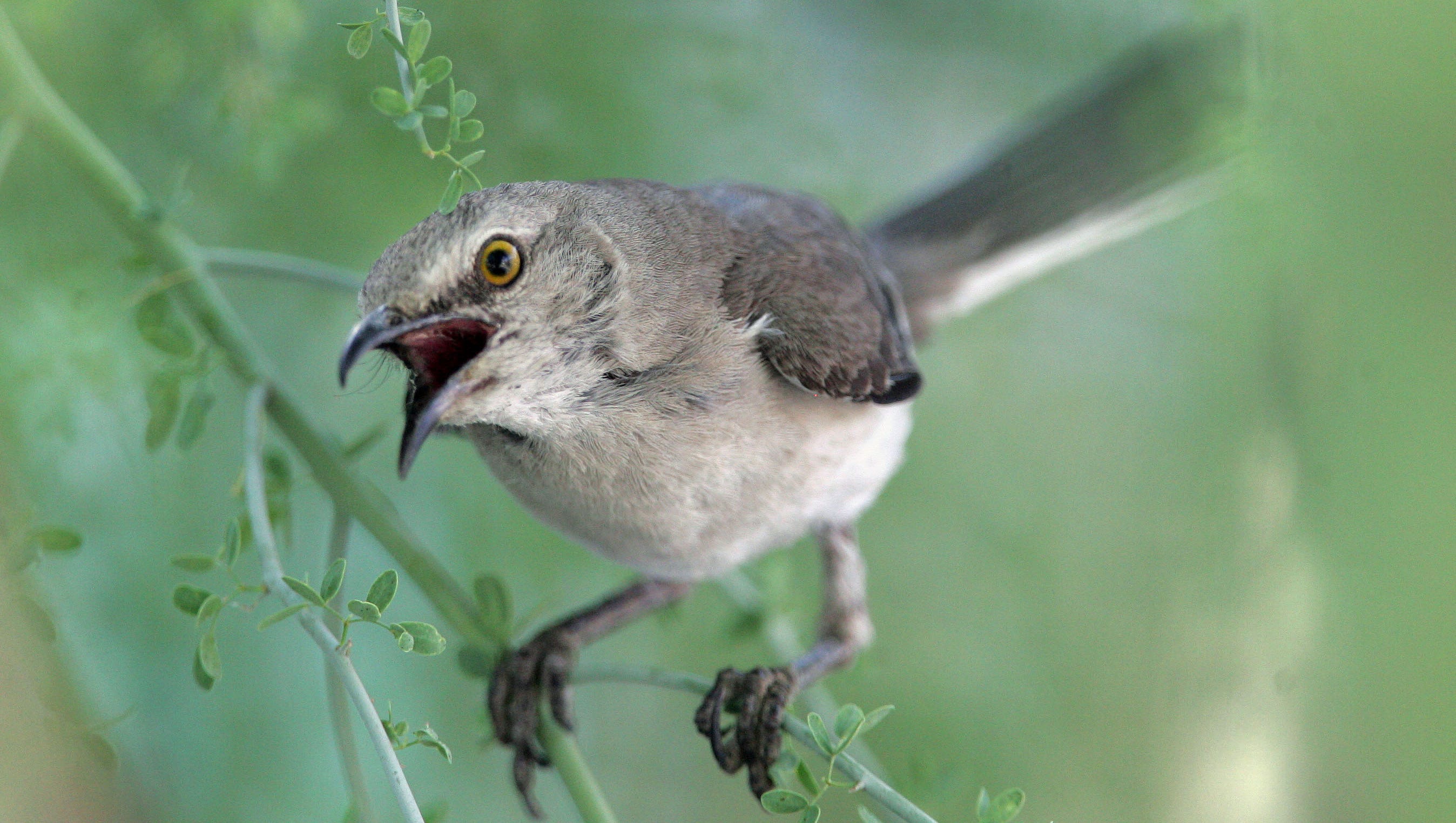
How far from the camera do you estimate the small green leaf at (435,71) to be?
0.99m

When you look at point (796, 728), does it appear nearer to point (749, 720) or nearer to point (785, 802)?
point (785, 802)

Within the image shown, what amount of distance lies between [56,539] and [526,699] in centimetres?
81

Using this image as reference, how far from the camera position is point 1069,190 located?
8.38ft

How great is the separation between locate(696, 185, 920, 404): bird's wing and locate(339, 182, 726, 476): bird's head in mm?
180

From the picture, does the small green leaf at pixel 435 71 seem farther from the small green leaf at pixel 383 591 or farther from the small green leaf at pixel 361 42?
the small green leaf at pixel 383 591

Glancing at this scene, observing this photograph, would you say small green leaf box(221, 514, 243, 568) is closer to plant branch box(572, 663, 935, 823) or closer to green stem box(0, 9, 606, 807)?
green stem box(0, 9, 606, 807)

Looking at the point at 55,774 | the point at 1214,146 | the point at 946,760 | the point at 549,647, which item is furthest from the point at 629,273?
the point at 1214,146

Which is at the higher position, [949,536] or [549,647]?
[549,647]

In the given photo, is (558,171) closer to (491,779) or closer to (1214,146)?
(491,779)

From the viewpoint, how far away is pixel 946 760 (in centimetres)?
232

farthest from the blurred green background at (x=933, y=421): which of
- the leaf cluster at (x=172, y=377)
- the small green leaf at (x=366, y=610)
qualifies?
the small green leaf at (x=366, y=610)

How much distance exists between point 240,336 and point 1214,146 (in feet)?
7.12

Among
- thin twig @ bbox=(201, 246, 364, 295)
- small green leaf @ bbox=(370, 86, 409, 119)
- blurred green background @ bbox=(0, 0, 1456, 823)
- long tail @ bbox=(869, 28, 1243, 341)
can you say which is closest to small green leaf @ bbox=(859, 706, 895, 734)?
blurred green background @ bbox=(0, 0, 1456, 823)

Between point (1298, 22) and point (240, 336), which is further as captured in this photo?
point (1298, 22)
